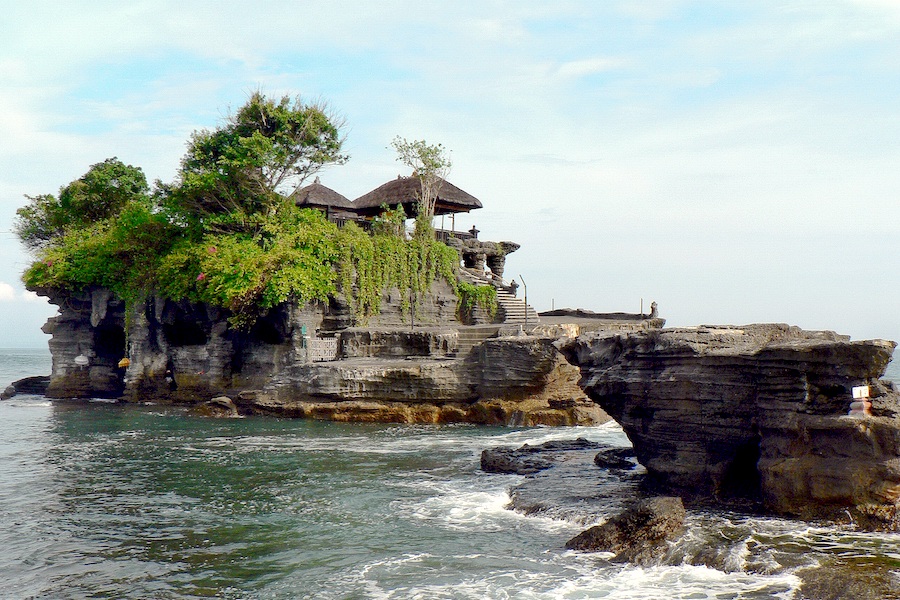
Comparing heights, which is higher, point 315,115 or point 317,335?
point 315,115

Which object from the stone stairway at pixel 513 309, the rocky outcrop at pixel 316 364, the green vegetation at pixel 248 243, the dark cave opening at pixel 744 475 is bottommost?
the dark cave opening at pixel 744 475

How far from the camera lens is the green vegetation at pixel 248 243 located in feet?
90.8

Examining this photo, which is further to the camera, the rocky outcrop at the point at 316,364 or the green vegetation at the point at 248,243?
the green vegetation at the point at 248,243

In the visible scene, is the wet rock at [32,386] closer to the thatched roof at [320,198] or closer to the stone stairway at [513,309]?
the thatched roof at [320,198]

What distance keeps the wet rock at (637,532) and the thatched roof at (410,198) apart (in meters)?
25.2

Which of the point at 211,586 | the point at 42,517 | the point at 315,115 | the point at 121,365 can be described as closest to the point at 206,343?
the point at 121,365

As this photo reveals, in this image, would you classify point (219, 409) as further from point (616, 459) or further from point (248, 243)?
point (616, 459)

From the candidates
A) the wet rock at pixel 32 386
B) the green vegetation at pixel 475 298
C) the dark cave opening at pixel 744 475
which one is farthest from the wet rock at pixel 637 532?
the wet rock at pixel 32 386

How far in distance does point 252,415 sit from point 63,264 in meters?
12.0

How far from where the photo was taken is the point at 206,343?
30.0m

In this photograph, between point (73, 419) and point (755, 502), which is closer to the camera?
point (755, 502)

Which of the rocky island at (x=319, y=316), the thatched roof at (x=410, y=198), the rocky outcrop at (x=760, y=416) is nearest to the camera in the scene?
the rocky outcrop at (x=760, y=416)

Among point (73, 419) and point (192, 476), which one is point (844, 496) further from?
point (73, 419)

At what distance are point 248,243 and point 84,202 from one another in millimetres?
11147
